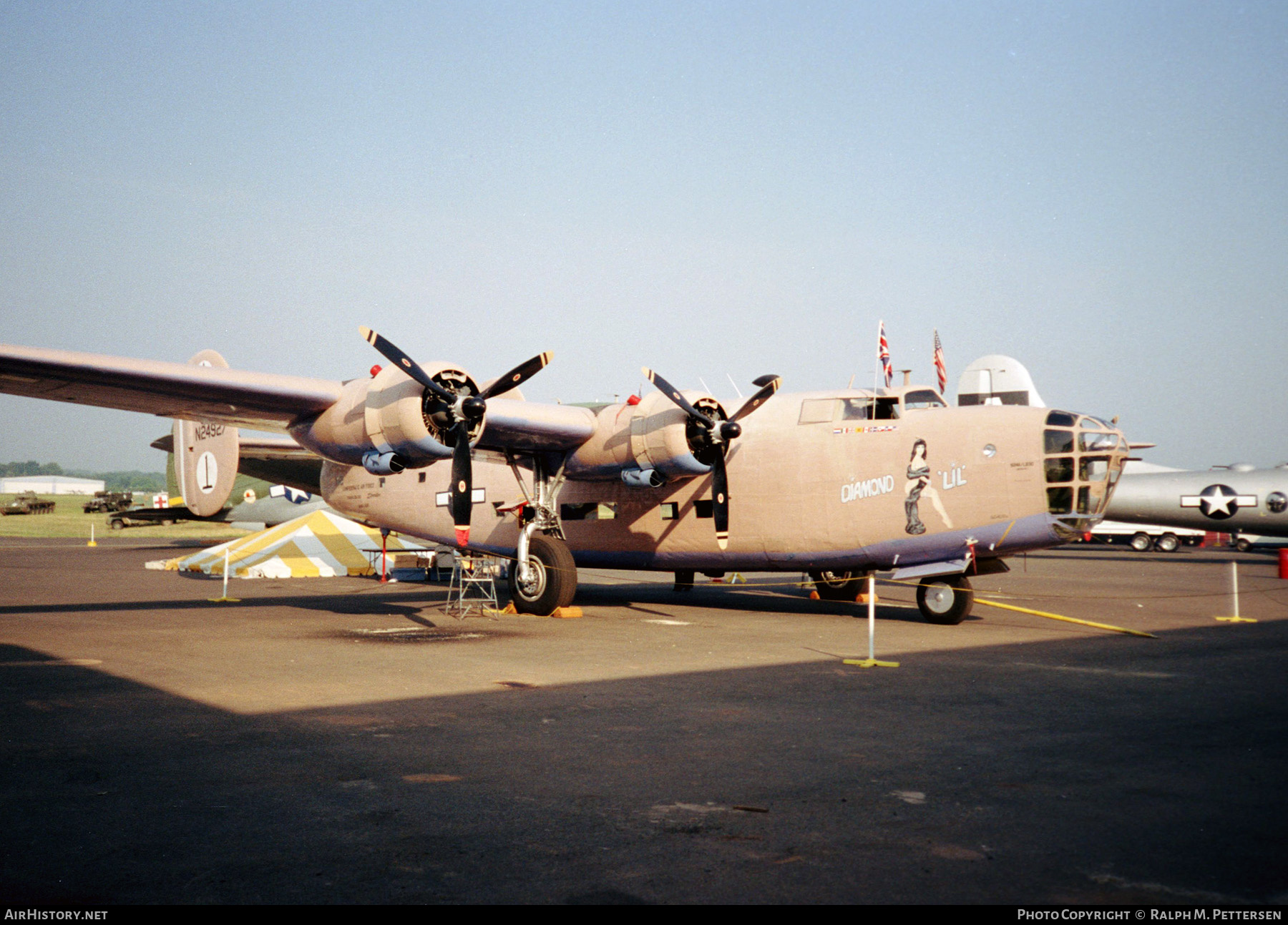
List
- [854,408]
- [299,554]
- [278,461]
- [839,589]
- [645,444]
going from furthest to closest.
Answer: [299,554] → [278,461] → [839,589] → [645,444] → [854,408]

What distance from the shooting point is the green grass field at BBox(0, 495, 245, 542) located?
57625mm

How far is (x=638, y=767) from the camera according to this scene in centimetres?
645

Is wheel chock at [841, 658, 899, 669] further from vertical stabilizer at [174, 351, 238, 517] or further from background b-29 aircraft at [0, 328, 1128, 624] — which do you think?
vertical stabilizer at [174, 351, 238, 517]

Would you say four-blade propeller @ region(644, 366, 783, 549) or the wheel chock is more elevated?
four-blade propeller @ region(644, 366, 783, 549)

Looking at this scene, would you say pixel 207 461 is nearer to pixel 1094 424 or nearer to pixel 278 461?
pixel 278 461

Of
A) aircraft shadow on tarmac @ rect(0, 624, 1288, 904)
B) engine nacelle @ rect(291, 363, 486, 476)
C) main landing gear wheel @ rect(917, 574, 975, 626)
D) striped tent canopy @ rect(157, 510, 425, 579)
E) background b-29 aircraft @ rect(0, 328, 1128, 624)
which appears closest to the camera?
aircraft shadow on tarmac @ rect(0, 624, 1288, 904)

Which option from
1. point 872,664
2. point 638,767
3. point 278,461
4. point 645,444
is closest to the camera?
point 638,767

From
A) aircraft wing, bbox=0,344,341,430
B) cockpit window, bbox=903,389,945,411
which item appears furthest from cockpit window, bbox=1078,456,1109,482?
aircraft wing, bbox=0,344,341,430

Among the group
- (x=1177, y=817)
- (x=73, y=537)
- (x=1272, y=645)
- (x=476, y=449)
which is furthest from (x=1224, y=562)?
(x=73, y=537)

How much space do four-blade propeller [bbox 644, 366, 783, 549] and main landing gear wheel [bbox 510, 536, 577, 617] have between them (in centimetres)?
270

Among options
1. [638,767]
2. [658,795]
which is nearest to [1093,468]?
[638,767]

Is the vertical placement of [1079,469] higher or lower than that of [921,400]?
lower

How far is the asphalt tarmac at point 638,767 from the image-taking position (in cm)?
443

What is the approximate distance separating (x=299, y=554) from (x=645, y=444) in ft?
48.5
